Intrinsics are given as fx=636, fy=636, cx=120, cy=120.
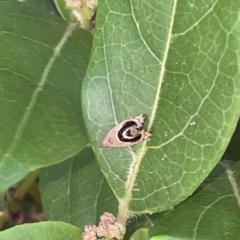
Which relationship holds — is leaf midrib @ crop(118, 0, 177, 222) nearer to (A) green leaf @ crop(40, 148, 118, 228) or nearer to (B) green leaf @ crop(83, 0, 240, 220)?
(B) green leaf @ crop(83, 0, 240, 220)

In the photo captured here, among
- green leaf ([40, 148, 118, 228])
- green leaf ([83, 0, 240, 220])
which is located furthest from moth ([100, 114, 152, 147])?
green leaf ([40, 148, 118, 228])

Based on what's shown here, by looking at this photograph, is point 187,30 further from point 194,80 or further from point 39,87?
point 39,87

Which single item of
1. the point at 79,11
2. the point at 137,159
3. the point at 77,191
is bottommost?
the point at 77,191

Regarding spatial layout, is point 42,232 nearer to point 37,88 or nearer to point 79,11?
point 37,88

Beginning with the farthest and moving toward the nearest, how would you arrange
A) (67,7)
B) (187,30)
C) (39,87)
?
(67,7), (39,87), (187,30)

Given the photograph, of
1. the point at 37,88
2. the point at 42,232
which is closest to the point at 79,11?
the point at 37,88

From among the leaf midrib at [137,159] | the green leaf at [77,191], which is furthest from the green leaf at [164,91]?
the green leaf at [77,191]

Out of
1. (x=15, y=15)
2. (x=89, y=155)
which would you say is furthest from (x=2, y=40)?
(x=89, y=155)
